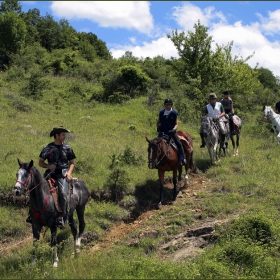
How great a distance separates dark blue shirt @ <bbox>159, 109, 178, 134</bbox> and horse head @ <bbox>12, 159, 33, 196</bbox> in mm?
5193

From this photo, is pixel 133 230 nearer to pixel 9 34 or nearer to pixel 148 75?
pixel 148 75

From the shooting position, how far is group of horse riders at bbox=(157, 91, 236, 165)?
413 inches

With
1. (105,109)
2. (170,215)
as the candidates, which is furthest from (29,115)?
(170,215)

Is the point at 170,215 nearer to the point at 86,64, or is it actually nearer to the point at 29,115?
the point at 29,115

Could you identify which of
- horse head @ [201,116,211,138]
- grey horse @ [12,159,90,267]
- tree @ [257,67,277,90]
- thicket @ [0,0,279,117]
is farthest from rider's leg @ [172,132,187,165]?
tree @ [257,67,277,90]

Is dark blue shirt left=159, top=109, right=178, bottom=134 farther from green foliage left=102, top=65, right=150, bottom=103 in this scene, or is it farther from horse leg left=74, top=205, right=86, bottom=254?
green foliage left=102, top=65, right=150, bottom=103

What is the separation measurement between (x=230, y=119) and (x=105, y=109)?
30.6 ft

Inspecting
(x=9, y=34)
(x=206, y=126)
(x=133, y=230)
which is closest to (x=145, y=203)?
(x=133, y=230)

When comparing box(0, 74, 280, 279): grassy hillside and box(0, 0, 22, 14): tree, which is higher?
box(0, 0, 22, 14): tree

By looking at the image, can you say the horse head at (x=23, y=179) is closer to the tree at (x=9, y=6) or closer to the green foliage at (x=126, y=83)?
the green foliage at (x=126, y=83)

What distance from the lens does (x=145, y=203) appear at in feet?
33.5

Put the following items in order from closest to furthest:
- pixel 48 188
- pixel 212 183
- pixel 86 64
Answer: pixel 48 188, pixel 212 183, pixel 86 64

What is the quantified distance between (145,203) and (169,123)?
8.12 ft

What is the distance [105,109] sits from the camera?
72.0ft
